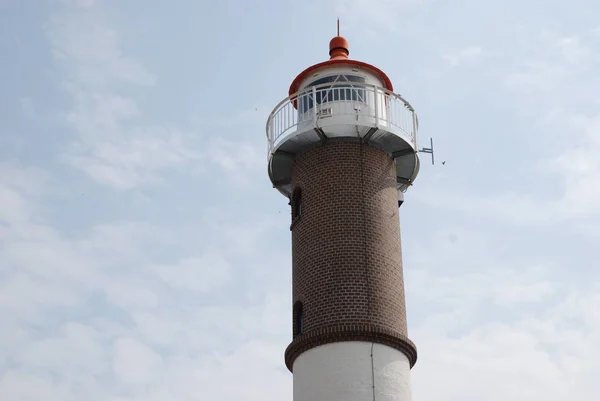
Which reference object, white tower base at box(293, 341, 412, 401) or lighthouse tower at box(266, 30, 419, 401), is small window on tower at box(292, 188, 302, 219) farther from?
white tower base at box(293, 341, 412, 401)

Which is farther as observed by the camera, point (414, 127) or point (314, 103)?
point (414, 127)

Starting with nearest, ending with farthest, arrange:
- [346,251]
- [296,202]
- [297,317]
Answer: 1. [346,251]
2. [297,317]
3. [296,202]

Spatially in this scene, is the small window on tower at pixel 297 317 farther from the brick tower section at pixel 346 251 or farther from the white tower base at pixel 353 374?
the white tower base at pixel 353 374

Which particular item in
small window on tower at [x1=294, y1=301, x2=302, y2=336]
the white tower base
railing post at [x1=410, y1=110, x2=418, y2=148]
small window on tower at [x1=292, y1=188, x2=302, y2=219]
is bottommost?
the white tower base

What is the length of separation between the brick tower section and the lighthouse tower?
0.03m

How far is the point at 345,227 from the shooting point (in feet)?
81.9

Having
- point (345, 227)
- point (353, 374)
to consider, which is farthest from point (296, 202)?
point (353, 374)

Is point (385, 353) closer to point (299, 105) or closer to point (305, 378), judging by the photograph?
point (305, 378)

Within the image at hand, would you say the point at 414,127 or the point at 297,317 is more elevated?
the point at 414,127

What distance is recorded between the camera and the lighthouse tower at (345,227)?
23.5 meters

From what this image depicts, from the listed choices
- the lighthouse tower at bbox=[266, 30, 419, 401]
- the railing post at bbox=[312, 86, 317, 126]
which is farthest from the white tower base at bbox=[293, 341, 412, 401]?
the railing post at bbox=[312, 86, 317, 126]

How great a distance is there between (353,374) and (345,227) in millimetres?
4021

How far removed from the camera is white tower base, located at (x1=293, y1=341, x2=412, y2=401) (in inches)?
906

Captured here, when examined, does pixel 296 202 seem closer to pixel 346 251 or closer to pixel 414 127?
pixel 346 251
